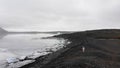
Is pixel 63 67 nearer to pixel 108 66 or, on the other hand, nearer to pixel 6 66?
pixel 108 66

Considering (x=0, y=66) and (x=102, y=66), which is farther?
(x=0, y=66)

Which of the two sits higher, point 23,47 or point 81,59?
point 81,59

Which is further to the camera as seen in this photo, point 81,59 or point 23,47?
point 23,47

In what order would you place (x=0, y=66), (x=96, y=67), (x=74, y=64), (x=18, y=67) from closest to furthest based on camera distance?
(x=96, y=67), (x=74, y=64), (x=18, y=67), (x=0, y=66)

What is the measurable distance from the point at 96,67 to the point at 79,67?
1.48 metres

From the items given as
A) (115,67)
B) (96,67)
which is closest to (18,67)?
(96,67)

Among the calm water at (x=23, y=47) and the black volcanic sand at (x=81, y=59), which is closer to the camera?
the black volcanic sand at (x=81, y=59)

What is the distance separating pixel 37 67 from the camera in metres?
20.7

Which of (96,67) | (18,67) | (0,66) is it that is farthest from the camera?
(0,66)

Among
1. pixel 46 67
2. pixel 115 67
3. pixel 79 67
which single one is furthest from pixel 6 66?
Answer: pixel 115 67

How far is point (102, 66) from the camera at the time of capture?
63.3ft

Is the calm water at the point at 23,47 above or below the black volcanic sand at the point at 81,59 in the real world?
below

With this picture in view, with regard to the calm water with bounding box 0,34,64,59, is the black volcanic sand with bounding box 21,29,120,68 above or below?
above

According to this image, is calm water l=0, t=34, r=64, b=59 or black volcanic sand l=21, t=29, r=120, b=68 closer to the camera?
black volcanic sand l=21, t=29, r=120, b=68
